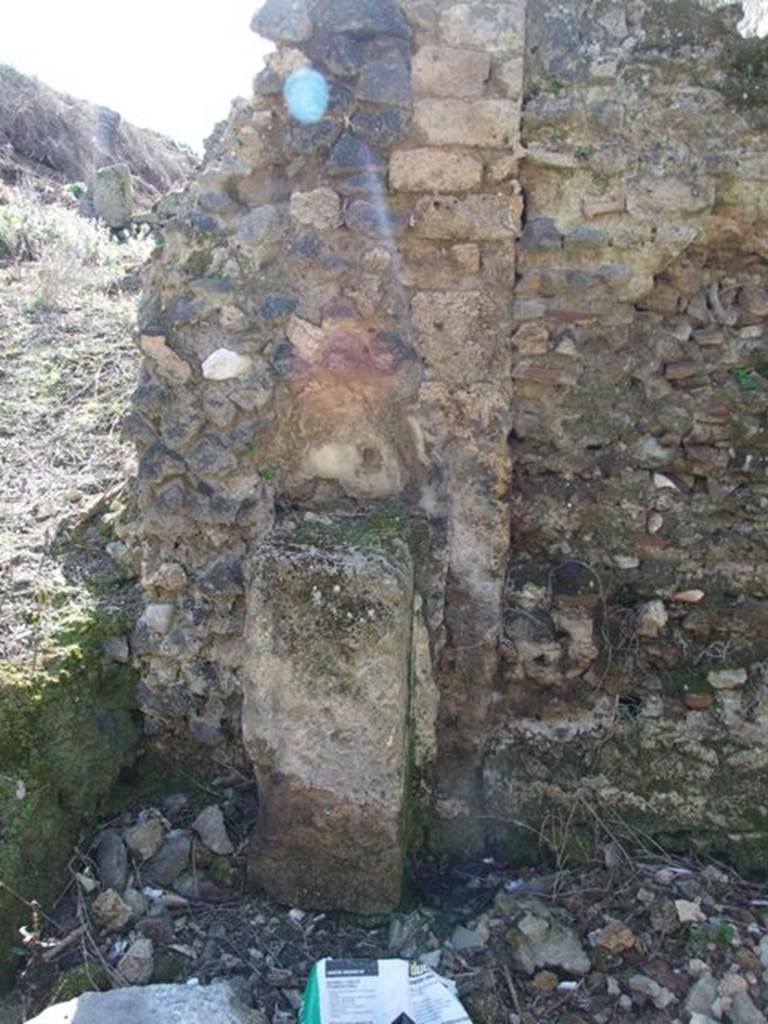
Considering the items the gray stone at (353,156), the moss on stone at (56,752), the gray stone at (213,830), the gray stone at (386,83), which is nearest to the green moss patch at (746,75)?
the gray stone at (386,83)

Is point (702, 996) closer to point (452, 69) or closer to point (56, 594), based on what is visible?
point (56, 594)

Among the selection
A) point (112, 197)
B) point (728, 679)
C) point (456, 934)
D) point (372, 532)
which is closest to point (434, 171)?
point (372, 532)

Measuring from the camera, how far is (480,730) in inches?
111

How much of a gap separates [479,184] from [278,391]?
0.80 metres

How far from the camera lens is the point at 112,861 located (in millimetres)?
2627

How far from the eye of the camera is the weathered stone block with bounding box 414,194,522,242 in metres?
2.49

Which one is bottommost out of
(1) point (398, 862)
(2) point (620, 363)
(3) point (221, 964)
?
(3) point (221, 964)

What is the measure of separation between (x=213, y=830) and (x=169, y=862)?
0.49ft

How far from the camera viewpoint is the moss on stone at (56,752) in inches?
96.2

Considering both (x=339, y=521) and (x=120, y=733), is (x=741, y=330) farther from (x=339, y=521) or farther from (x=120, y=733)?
(x=120, y=733)

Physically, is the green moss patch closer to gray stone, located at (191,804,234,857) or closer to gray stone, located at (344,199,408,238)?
gray stone, located at (344,199,408,238)

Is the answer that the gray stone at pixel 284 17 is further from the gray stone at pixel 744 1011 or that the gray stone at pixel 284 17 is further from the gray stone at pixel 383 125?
the gray stone at pixel 744 1011

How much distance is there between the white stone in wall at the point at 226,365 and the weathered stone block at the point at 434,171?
0.64m

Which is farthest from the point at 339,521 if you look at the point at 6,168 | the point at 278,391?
the point at 6,168
